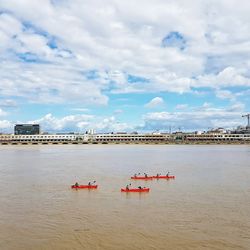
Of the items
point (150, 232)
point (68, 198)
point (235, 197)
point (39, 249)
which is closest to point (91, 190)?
point (68, 198)

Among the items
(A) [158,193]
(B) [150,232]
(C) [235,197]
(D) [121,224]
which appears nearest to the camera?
(B) [150,232]

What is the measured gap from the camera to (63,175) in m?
54.0

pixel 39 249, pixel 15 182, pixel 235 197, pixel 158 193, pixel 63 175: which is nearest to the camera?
pixel 39 249

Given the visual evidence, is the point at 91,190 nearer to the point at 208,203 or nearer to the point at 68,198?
the point at 68,198

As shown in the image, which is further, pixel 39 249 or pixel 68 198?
pixel 68 198

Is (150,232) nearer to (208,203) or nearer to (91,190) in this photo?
(208,203)

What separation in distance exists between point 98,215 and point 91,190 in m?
12.4

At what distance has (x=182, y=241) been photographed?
21141mm

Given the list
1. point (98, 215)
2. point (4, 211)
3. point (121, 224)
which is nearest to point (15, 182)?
point (4, 211)

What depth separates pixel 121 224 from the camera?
2505cm

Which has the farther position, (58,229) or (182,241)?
(58,229)

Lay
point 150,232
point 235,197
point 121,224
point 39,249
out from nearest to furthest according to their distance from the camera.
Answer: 1. point 39,249
2. point 150,232
3. point 121,224
4. point 235,197

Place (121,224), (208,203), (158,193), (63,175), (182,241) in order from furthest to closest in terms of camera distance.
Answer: (63,175)
(158,193)
(208,203)
(121,224)
(182,241)

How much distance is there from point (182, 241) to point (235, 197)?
15.7 m
